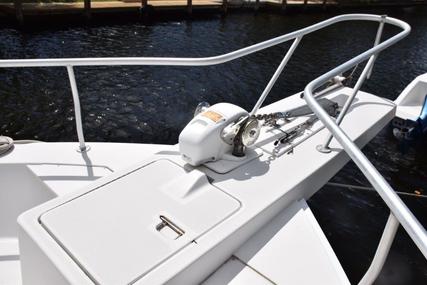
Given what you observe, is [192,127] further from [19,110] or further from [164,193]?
[19,110]

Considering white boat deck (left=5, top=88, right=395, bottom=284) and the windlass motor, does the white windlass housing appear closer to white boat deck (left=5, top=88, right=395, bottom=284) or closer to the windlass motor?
the windlass motor

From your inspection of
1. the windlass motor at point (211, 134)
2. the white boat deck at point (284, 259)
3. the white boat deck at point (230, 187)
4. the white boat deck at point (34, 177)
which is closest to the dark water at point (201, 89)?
the white boat deck at point (230, 187)

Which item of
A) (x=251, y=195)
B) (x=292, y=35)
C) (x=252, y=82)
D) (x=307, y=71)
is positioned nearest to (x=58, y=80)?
(x=252, y=82)

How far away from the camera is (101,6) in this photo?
726 inches

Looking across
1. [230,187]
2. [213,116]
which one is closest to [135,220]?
[230,187]

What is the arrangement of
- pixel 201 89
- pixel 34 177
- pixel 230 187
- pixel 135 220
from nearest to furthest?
pixel 135 220
pixel 230 187
pixel 34 177
pixel 201 89

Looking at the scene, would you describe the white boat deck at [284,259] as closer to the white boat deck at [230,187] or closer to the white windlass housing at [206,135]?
the white boat deck at [230,187]

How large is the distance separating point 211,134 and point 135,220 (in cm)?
77

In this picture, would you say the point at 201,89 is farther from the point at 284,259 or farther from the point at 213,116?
the point at 284,259

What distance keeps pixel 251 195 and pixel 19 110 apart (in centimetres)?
842

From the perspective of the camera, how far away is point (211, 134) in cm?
243

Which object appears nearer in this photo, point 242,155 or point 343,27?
point 242,155

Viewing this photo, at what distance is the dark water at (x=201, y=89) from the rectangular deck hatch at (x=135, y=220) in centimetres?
297

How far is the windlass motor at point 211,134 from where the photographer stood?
7.92 ft
